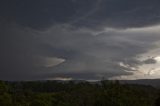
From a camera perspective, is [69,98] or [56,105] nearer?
[56,105]

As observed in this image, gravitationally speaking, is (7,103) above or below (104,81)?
below

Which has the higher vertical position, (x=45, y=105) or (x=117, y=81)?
(x=117, y=81)

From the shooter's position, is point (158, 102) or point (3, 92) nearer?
point (158, 102)

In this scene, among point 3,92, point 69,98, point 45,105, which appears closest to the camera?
point 3,92

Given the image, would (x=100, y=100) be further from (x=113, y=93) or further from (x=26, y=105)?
(x=26, y=105)

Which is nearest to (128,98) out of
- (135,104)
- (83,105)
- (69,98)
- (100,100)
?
(135,104)

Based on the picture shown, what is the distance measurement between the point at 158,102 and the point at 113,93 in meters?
45.6

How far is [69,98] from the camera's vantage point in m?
123

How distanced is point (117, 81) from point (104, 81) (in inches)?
912

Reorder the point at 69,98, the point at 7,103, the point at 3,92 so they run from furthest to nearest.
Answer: the point at 69,98 < the point at 3,92 < the point at 7,103

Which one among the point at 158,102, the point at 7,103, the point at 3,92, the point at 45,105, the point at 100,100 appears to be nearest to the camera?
the point at 158,102

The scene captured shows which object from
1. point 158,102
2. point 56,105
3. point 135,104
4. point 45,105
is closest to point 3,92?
point 45,105

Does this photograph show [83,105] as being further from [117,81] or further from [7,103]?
[7,103]

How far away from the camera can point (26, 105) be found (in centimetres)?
9669
